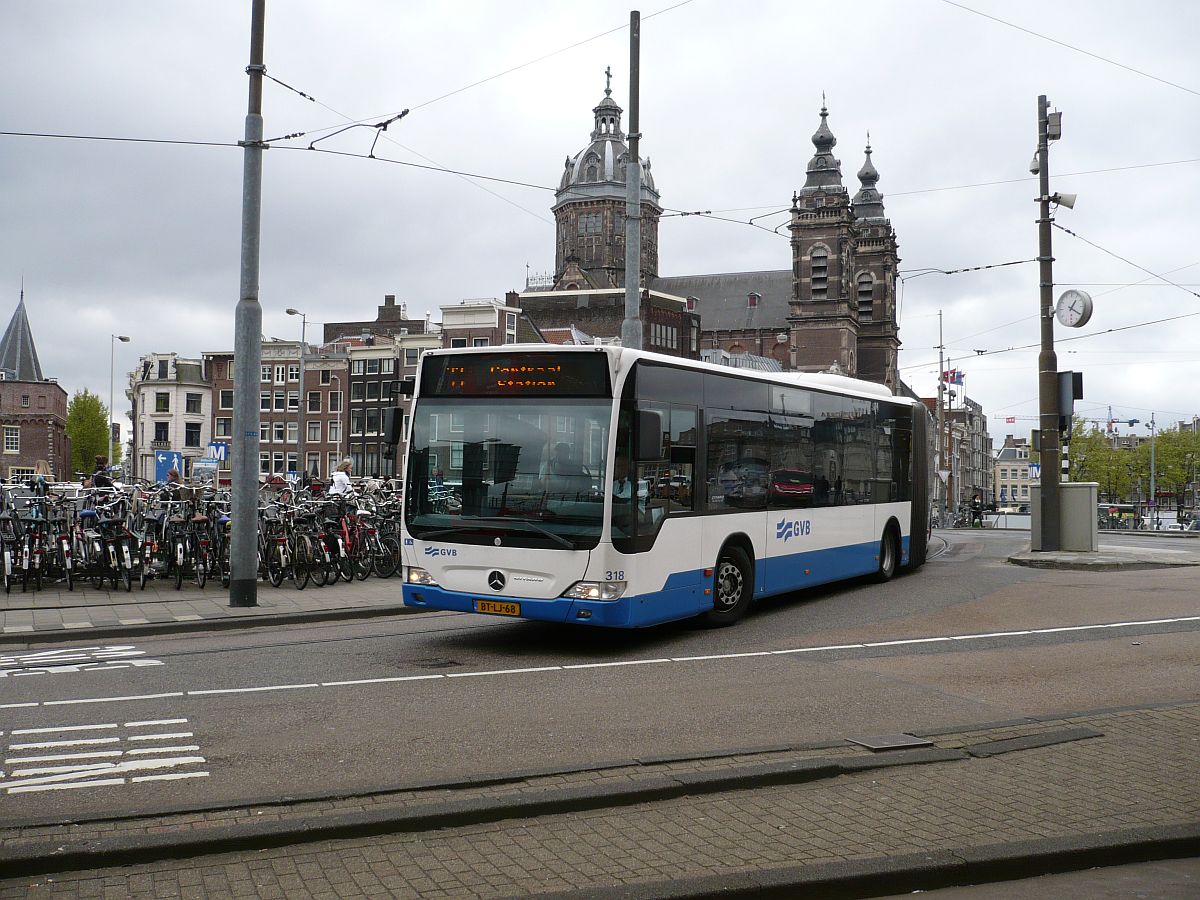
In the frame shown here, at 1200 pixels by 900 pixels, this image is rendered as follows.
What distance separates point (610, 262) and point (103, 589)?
9432 cm

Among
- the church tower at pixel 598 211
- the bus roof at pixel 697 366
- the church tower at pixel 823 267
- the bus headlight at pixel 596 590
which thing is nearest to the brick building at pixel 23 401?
the church tower at pixel 598 211

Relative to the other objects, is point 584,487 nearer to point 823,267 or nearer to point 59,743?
point 59,743

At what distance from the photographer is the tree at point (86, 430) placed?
9975 centimetres

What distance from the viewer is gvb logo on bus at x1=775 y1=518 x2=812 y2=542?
40.9 feet

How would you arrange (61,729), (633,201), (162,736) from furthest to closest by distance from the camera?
1. (633,201)
2. (61,729)
3. (162,736)

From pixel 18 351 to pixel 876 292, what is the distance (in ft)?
260

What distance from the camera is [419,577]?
10227 mm

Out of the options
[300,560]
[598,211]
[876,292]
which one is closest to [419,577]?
[300,560]

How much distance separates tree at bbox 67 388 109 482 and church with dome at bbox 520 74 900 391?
39.5 m

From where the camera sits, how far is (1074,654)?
9.86 meters

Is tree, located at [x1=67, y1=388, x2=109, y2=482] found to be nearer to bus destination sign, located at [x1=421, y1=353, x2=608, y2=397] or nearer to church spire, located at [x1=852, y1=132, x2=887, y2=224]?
Result: church spire, located at [x1=852, y1=132, x2=887, y2=224]

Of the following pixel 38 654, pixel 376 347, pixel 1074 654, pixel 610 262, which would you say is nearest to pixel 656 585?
pixel 1074 654

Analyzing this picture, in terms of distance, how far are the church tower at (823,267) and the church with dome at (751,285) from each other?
77 millimetres

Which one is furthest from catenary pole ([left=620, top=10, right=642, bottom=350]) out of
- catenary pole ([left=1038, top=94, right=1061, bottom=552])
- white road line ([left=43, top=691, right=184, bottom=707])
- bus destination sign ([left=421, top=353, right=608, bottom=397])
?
white road line ([left=43, top=691, right=184, bottom=707])
